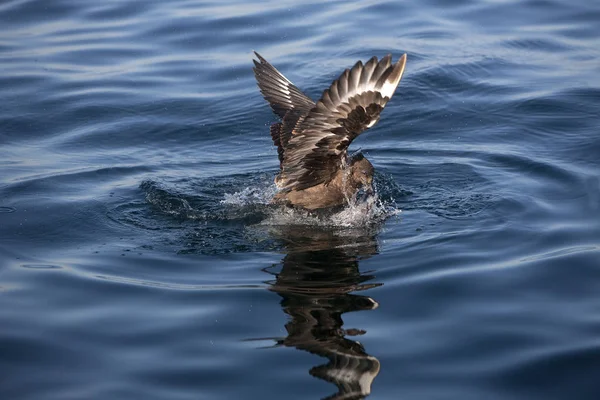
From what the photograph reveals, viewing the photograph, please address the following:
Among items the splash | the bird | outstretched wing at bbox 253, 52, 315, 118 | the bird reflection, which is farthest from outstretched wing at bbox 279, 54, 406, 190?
outstretched wing at bbox 253, 52, 315, 118

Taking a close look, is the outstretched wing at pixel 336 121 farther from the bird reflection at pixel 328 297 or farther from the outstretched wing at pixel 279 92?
the outstretched wing at pixel 279 92

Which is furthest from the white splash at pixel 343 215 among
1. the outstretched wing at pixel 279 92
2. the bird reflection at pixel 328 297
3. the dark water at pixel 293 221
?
the outstretched wing at pixel 279 92

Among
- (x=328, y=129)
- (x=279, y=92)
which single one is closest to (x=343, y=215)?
(x=328, y=129)

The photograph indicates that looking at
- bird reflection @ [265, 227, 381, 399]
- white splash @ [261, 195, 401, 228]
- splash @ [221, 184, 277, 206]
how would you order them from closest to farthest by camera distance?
1. bird reflection @ [265, 227, 381, 399]
2. white splash @ [261, 195, 401, 228]
3. splash @ [221, 184, 277, 206]

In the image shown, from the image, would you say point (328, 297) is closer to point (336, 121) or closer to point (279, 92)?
point (336, 121)

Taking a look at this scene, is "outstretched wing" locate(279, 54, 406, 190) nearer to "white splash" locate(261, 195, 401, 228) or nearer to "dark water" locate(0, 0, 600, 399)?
"white splash" locate(261, 195, 401, 228)

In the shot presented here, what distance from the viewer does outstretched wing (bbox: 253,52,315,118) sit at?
8.05 meters

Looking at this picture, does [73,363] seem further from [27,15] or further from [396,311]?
[27,15]

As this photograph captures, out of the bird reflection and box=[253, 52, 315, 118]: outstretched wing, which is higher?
box=[253, 52, 315, 118]: outstretched wing

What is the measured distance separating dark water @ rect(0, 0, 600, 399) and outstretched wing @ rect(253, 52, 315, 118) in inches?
29.2

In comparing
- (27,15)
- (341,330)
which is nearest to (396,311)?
(341,330)

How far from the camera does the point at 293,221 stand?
7320mm

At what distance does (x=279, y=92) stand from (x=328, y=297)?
10.1 feet

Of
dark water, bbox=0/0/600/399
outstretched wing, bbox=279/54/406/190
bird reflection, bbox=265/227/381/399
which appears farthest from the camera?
outstretched wing, bbox=279/54/406/190
